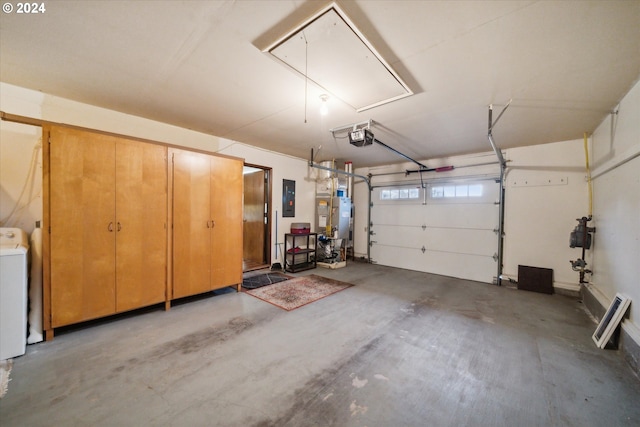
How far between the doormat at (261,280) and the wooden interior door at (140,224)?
1.38 meters

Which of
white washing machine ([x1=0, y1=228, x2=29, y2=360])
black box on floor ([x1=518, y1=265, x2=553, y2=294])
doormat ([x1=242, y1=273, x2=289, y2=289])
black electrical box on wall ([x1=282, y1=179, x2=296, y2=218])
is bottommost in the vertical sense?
doormat ([x1=242, y1=273, x2=289, y2=289])

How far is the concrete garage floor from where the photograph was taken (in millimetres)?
1420

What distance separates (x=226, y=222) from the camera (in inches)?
136

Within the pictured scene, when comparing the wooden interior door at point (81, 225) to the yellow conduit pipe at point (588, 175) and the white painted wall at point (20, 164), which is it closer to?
the white painted wall at point (20, 164)

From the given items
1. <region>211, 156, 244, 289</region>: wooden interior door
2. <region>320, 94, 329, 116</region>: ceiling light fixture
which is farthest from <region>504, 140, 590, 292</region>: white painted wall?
Result: <region>211, 156, 244, 289</region>: wooden interior door

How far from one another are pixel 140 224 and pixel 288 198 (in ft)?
A: 10.2

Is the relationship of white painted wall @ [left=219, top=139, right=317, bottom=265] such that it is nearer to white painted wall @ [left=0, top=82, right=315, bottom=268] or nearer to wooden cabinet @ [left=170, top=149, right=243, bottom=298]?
white painted wall @ [left=0, top=82, right=315, bottom=268]

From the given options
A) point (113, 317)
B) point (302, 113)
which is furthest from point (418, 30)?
point (113, 317)

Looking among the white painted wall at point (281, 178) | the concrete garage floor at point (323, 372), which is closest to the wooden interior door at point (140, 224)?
the concrete garage floor at point (323, 372)

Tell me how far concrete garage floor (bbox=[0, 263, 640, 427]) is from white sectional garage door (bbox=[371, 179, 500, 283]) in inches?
71.4

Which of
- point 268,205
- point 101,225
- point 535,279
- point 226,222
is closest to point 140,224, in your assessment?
point 101,225

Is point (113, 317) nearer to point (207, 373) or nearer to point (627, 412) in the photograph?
point (207, 373)

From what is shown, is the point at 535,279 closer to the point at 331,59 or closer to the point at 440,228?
the point at 440,228

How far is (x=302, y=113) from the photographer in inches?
122
